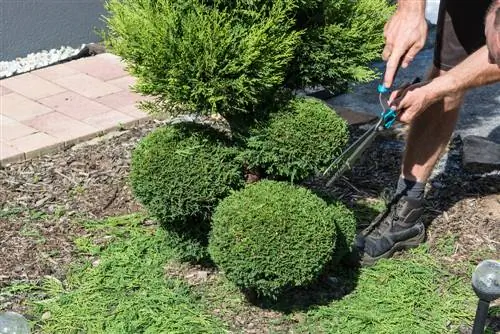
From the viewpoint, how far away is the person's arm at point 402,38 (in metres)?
3.30

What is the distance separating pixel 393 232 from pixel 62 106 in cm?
273

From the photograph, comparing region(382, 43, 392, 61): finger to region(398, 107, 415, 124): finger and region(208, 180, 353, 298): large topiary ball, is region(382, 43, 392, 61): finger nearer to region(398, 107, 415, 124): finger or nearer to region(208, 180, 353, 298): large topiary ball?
region(398, 107, 415, 124): finger

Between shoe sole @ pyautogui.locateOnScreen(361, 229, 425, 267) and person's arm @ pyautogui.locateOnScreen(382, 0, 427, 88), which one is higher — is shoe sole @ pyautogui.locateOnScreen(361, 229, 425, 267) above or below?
below

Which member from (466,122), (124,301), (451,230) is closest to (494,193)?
(451,230)

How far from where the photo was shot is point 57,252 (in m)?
3.86

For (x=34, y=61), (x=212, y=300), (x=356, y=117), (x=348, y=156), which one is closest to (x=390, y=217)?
(x=348, y=156)

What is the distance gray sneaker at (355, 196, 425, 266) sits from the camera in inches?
148

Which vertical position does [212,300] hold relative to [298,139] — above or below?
below

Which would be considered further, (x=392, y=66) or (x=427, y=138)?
(x=427, y=138)

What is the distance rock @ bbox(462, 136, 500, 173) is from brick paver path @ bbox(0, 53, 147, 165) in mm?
2166

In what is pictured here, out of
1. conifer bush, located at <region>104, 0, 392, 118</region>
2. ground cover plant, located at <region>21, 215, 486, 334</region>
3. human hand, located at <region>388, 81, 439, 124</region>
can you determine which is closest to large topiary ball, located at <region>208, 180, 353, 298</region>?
ground cover plant, located at <region>21, 215, 486, 334</region>

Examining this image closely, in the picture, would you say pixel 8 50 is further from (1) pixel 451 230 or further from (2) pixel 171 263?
(1) pixel 451 230

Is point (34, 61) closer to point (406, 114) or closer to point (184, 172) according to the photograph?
point (184, 172)

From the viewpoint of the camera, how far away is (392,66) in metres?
3.29
